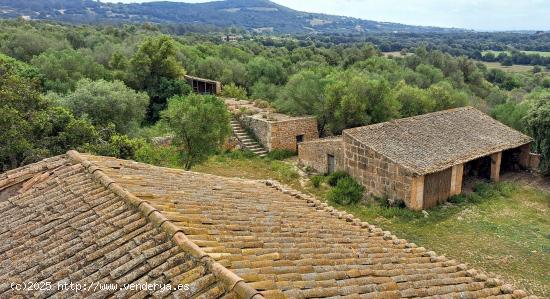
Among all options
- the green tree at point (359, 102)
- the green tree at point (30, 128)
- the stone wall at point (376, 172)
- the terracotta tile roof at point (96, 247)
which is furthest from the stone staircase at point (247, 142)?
the terracotta tile roof at point (96, 247)

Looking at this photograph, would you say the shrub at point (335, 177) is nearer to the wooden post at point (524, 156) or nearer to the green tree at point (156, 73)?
the wooden post at point (524, 156)

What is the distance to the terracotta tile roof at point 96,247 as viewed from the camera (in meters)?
4.12

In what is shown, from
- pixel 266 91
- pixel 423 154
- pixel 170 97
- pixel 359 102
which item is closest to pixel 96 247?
pixel 423 154

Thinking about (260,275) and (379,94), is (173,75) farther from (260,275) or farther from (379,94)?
(260,275)

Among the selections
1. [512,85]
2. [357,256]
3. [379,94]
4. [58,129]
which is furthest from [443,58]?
[357,256]

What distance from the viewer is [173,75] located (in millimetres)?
34750

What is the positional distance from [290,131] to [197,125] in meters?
9.65

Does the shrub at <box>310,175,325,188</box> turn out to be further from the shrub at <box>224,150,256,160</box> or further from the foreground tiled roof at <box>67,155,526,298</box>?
the foreground tiled roof at <box>67,155,526,298</box>

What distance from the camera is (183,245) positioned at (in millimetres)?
4535

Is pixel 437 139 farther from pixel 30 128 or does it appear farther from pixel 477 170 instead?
pixel 30 128

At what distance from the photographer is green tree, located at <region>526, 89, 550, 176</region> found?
22016mm

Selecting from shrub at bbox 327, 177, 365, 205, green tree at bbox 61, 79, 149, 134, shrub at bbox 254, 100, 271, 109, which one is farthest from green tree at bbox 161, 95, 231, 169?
shrub at bbox 254, 100, 271, 109

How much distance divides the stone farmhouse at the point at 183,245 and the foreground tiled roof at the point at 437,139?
1175 cm

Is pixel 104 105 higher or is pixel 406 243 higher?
pixel 104 105
